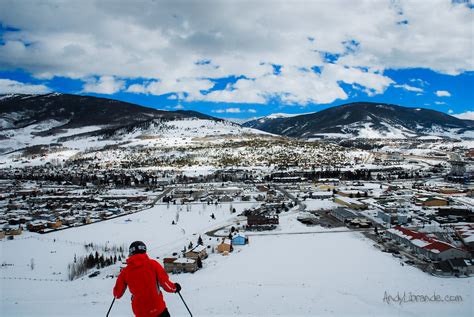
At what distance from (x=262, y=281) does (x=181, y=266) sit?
5.43 metres

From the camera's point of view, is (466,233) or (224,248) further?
(466,233)

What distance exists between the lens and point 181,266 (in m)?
20.9

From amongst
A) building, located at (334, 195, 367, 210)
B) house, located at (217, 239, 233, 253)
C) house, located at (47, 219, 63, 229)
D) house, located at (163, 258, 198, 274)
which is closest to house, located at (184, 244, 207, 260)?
house, located at (163, 258, 198, 274)

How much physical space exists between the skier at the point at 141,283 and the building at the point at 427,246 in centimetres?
2101

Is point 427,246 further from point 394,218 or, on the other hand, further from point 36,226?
point 36,226

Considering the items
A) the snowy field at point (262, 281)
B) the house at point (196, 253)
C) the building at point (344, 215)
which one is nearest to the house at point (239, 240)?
the snowy field at point (262, 281)

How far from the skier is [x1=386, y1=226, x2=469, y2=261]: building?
827 inches

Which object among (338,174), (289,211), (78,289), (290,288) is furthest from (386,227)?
(338,174)

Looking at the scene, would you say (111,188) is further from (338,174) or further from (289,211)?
(338,174)

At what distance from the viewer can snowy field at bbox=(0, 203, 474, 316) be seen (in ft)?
45.7

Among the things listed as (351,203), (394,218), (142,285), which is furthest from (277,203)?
(142,285)

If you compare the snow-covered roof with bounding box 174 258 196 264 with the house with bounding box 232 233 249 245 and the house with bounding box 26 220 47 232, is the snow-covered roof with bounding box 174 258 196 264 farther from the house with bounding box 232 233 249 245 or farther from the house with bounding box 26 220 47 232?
the house with bounding box 26 220 47 232

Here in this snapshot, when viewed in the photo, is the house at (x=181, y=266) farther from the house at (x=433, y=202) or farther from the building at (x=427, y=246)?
the house at (x=433, y=202)

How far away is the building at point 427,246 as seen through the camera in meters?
20.9
